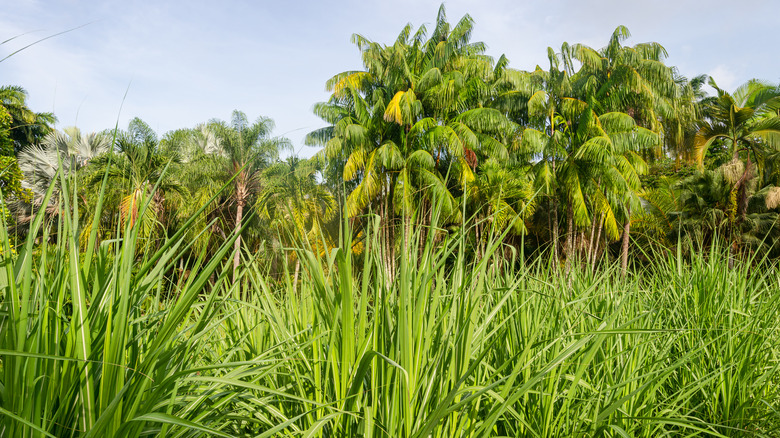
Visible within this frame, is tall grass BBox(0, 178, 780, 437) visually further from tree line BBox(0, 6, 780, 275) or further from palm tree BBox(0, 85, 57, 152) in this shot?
tree line BBox(0, 6, 780, 275)

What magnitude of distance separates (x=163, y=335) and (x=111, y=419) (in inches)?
6.7

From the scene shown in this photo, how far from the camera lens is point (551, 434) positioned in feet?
4.39

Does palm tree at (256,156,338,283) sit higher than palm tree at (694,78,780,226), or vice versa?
palm tree at (694,78,780,226)

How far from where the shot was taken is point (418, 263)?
227 centimetres

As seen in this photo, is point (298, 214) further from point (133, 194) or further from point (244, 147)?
point (244, 147)

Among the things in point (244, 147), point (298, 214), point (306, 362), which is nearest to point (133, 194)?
point (306, 362)

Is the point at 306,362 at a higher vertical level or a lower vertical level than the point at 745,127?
lower

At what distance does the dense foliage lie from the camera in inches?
38.8

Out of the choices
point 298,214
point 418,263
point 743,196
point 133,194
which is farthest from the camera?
point 743,196

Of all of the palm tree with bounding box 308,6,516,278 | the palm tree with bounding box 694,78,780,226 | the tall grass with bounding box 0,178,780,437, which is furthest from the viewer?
the palm tree with bounding box 694,78,780,226

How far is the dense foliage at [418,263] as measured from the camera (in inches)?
38.8

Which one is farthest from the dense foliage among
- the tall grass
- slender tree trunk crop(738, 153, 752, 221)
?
slender tree trunk crop(738, 153, 752, 221)

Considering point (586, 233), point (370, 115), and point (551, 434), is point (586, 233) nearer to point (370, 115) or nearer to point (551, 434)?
point (370, 115)

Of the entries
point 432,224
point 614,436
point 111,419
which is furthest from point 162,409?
point 614,436
